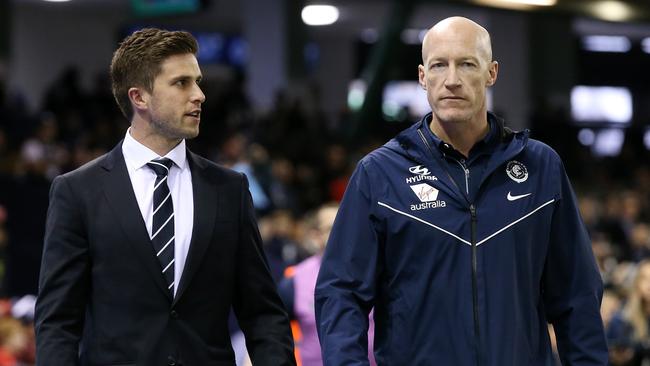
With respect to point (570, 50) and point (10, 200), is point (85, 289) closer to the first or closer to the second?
point (10, 200)

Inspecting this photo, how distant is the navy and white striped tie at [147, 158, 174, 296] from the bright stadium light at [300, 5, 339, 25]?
80.3 ft

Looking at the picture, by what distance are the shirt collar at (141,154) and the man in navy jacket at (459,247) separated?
0.65 metres

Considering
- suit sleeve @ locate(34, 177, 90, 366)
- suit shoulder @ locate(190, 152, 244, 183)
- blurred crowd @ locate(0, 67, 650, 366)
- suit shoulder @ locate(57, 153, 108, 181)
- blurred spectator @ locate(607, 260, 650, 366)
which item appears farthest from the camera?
blurred crowd @ locate(0, 67, 650, 366)

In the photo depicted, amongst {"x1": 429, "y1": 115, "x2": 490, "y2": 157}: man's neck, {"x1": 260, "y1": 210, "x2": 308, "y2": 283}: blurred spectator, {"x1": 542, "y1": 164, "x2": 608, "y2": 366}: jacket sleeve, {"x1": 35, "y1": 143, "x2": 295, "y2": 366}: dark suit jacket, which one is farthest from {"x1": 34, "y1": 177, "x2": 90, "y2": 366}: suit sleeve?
{"x1": 260, "y1": 210, "x2": 308, "y2": 283}: blurred spectator

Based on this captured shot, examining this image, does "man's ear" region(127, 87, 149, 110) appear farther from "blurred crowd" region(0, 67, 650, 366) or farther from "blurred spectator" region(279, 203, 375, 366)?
"blurred crowd" region(0, 67, 650, 366)

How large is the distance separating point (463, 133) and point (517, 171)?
0.24m

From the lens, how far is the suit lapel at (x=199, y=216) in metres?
4.90

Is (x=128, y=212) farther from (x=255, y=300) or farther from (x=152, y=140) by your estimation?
(x=255, y=300)

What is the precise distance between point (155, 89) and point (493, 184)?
1267 millimetres

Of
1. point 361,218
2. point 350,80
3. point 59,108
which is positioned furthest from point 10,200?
point 350,80

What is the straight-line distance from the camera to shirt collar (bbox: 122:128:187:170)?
16.6 ft

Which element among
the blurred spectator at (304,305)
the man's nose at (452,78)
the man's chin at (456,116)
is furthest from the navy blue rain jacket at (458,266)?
the blurred spectator at (304,305)

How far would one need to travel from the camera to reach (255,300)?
5109 mm

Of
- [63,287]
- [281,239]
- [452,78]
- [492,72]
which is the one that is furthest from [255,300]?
[281,239]
